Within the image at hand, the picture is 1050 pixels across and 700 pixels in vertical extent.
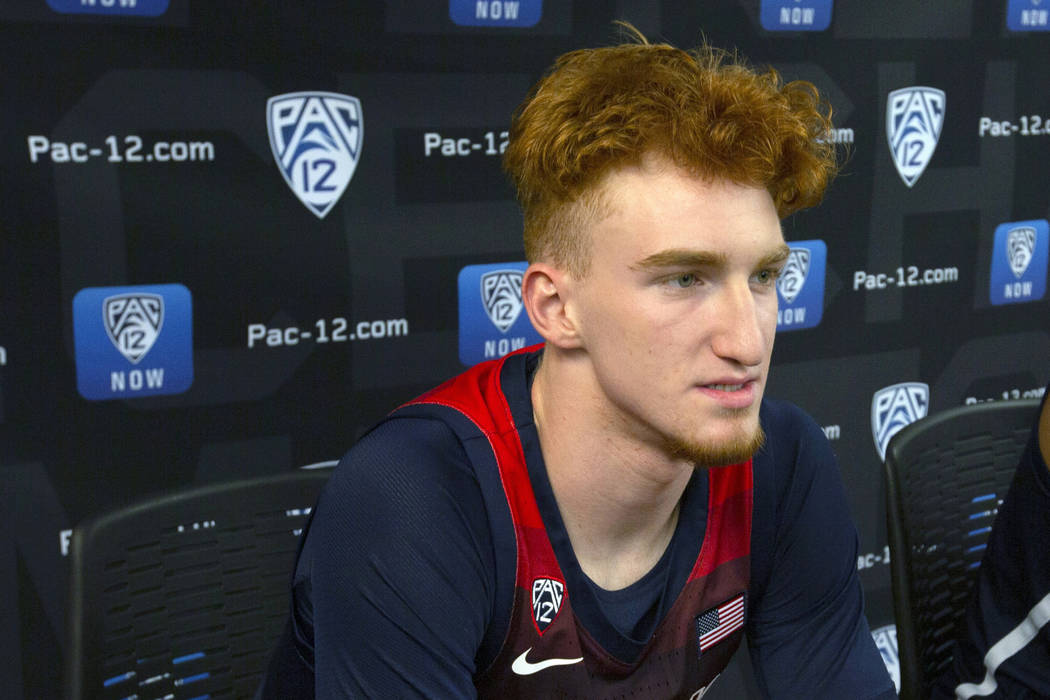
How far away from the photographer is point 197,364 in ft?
4.74

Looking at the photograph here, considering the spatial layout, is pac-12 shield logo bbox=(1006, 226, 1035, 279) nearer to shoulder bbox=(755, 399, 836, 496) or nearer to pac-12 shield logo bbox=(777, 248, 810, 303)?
pac-12 shield logo bbox=(777, 248, 810, 303)

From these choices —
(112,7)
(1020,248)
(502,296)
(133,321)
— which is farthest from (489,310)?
(1020,248)

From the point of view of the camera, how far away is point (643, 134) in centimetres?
86

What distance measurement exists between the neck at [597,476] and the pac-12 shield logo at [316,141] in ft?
2.06

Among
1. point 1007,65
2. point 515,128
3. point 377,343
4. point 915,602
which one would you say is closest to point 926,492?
point 915,602

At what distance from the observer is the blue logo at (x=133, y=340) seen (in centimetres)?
137

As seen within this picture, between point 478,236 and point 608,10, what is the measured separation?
414mm

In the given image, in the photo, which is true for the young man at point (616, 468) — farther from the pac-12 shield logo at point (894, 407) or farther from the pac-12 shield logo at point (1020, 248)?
the pac-12 shield logo at point (1020, 248)

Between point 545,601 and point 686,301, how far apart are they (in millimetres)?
290

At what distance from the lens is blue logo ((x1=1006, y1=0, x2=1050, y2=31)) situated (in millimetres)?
1961

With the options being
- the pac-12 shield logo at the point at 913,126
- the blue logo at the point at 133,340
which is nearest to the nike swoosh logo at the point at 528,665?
the blue logo at the point at 133,340

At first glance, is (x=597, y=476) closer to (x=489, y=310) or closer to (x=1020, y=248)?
(x=489, y=310)

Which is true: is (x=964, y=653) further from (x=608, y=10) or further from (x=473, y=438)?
(x=608, y=10)

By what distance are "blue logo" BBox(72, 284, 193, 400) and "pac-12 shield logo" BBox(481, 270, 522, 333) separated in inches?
17.5
